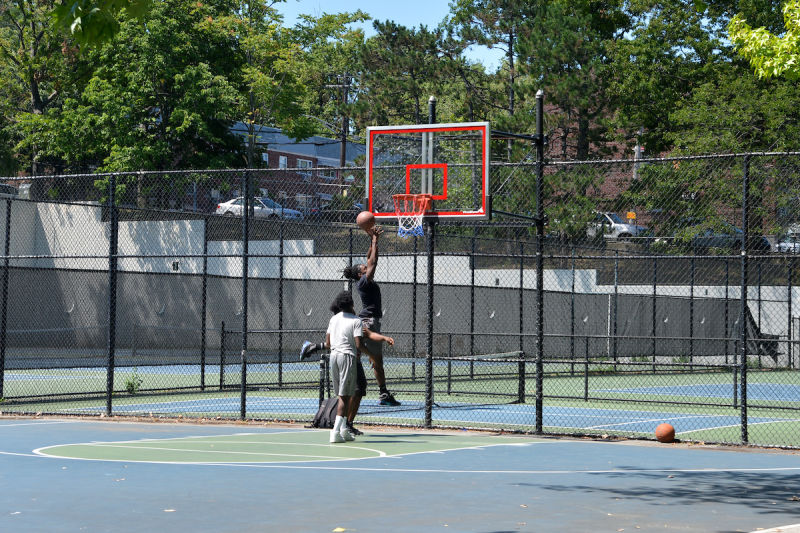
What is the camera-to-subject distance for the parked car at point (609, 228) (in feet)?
99.0

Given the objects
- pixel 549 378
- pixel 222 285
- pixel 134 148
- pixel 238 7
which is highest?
pixel 238 7

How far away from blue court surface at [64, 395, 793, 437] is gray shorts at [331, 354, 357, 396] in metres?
2.53

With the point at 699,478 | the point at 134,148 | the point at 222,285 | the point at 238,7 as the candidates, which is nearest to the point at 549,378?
the point at 222,285

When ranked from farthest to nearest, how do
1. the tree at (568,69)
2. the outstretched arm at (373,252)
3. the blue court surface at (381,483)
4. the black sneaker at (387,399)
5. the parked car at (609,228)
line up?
the tree at (568,69), the parked car at (609,228), the black sneaker at (387,399), the outstretched arm at (373,252), the blue court surface at (381,483)

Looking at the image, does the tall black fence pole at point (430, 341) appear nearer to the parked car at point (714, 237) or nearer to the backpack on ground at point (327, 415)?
the backpack on ground at point (327, 415)

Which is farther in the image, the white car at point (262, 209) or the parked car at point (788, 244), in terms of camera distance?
the white car at point (262, 209)

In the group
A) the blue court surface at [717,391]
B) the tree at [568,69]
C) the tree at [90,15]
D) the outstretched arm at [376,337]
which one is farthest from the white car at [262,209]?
the tree at [90,15]

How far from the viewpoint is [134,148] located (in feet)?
143

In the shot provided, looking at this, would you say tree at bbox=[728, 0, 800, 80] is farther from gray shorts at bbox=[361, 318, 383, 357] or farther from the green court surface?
the green court surface

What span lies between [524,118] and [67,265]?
17217 mm

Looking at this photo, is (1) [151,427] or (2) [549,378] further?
(2) [549,378]

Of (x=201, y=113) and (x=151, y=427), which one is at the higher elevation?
(x=201, y=113)

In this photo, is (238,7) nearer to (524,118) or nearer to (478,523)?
(524,118)

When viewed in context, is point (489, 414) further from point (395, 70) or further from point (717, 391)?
point (395, 70)
